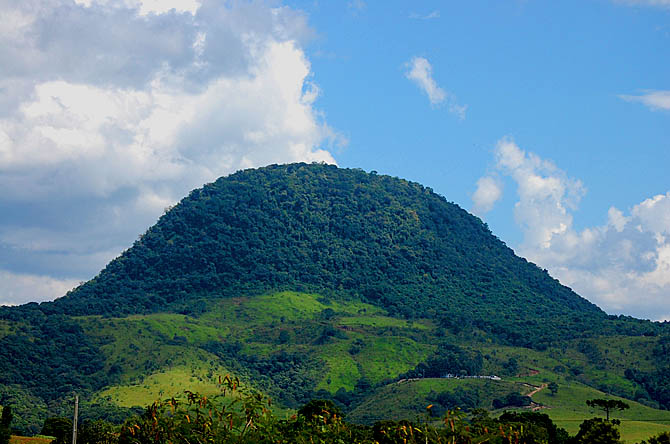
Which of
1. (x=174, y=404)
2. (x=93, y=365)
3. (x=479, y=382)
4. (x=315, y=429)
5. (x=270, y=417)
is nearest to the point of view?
(x=174, y=404)

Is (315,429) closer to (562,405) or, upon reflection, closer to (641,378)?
(562,405)

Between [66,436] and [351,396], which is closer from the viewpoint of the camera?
[66,436]

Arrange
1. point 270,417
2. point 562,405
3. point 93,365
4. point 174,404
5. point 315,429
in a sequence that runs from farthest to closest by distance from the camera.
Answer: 1. point 93,365
2. point 562,405
3. point 315,429
4. point 270,417
5. point 174,404

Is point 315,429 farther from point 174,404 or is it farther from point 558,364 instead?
point 558,364

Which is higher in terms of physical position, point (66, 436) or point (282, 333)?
point (282, 333)

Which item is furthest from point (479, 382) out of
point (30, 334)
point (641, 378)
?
point (30, 334)

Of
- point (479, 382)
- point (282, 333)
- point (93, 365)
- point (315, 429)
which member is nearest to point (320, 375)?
point (282, 333)

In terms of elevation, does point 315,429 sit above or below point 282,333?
below

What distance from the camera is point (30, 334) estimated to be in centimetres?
18388

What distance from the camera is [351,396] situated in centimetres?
16712

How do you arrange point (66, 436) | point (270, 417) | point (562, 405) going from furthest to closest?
point (562, 405), point (66, 436), point (270, 417)

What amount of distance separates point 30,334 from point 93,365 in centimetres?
2135

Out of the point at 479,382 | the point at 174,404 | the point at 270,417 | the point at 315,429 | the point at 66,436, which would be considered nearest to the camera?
the point at 174,404

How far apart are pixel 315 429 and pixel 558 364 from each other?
15468cm
